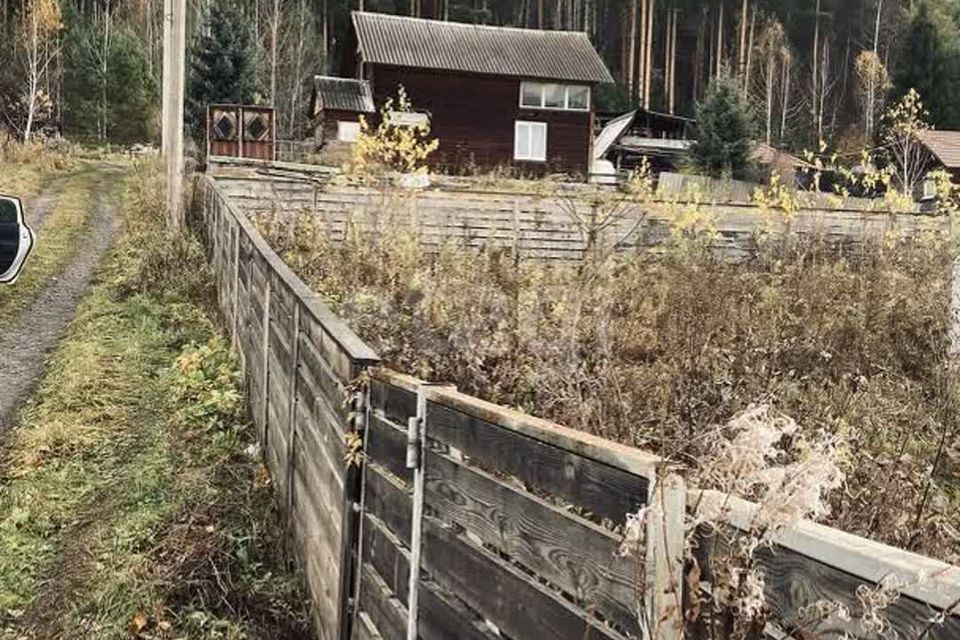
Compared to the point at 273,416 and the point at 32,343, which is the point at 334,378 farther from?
the point at 32,343

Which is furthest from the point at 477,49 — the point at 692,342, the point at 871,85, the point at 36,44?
the point at 692,342

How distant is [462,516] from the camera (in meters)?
2.53

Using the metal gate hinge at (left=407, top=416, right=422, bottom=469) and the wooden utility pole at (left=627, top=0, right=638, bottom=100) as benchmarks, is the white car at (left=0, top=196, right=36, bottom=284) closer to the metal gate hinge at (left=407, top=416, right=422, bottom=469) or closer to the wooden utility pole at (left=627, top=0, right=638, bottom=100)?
the metal gate hinge at (left=407, top=416, right=422, bottom=469)

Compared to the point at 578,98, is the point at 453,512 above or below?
below

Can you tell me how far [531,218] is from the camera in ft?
51.9

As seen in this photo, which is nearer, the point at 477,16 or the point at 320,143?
the point at 320,143

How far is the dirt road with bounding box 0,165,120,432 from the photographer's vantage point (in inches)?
329

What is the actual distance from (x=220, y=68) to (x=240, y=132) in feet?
56.6

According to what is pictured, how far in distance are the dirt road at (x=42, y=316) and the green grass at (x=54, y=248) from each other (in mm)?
79

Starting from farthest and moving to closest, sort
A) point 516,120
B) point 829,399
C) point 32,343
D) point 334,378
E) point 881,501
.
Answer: point 516,120 → point 32,343 → point 829,399 → point 881,501 → point 334,378

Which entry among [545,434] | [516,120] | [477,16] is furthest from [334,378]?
[477,16]

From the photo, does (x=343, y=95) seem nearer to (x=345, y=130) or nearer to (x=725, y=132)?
(x=345, y=130)

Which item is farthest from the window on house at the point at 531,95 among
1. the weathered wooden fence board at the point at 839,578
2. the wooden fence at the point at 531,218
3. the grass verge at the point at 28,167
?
the weathered wooden fence board at the point at 839,578

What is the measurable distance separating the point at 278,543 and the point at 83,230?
15.5 meters
